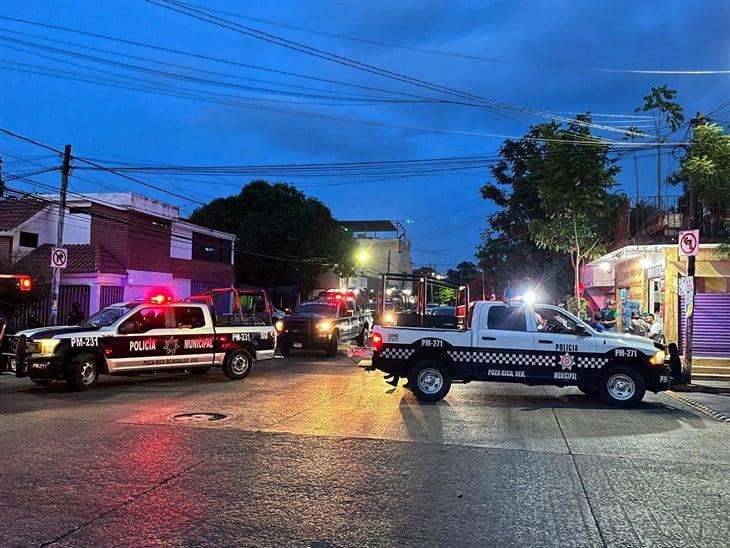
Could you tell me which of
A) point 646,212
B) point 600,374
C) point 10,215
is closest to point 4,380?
point 600,374

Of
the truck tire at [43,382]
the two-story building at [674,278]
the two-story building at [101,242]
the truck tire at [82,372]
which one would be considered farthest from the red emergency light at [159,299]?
the two-story building at [674,278]

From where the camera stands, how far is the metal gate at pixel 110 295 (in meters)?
27.1

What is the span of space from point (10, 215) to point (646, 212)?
2517cm

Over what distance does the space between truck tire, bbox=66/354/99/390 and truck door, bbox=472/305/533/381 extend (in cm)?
752

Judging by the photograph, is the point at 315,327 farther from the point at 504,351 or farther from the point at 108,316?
the point at 504,351

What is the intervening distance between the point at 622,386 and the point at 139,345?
31.2 feet

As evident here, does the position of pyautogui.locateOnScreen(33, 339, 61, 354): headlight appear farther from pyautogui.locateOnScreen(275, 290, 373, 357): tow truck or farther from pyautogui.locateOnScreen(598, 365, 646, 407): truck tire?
pyautogui.locateOnScreen(598, 365, 646, 407): truck tire

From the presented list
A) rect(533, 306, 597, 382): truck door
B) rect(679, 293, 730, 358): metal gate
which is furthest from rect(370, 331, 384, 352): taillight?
rect(679, 293, 730, 358): metal gate

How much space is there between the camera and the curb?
1034cm

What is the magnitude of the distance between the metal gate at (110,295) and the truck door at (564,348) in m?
20.8

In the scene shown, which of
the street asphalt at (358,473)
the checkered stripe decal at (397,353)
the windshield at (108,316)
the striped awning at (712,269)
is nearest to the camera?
the street asphalt at (358,473)

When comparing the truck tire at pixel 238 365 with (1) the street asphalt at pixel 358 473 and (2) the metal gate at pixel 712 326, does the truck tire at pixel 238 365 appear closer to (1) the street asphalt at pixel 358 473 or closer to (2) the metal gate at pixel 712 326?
(1) the street asphalt at pixel 358 473

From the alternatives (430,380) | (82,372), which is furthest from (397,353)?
(82,372)

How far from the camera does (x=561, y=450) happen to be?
25.0 feet
